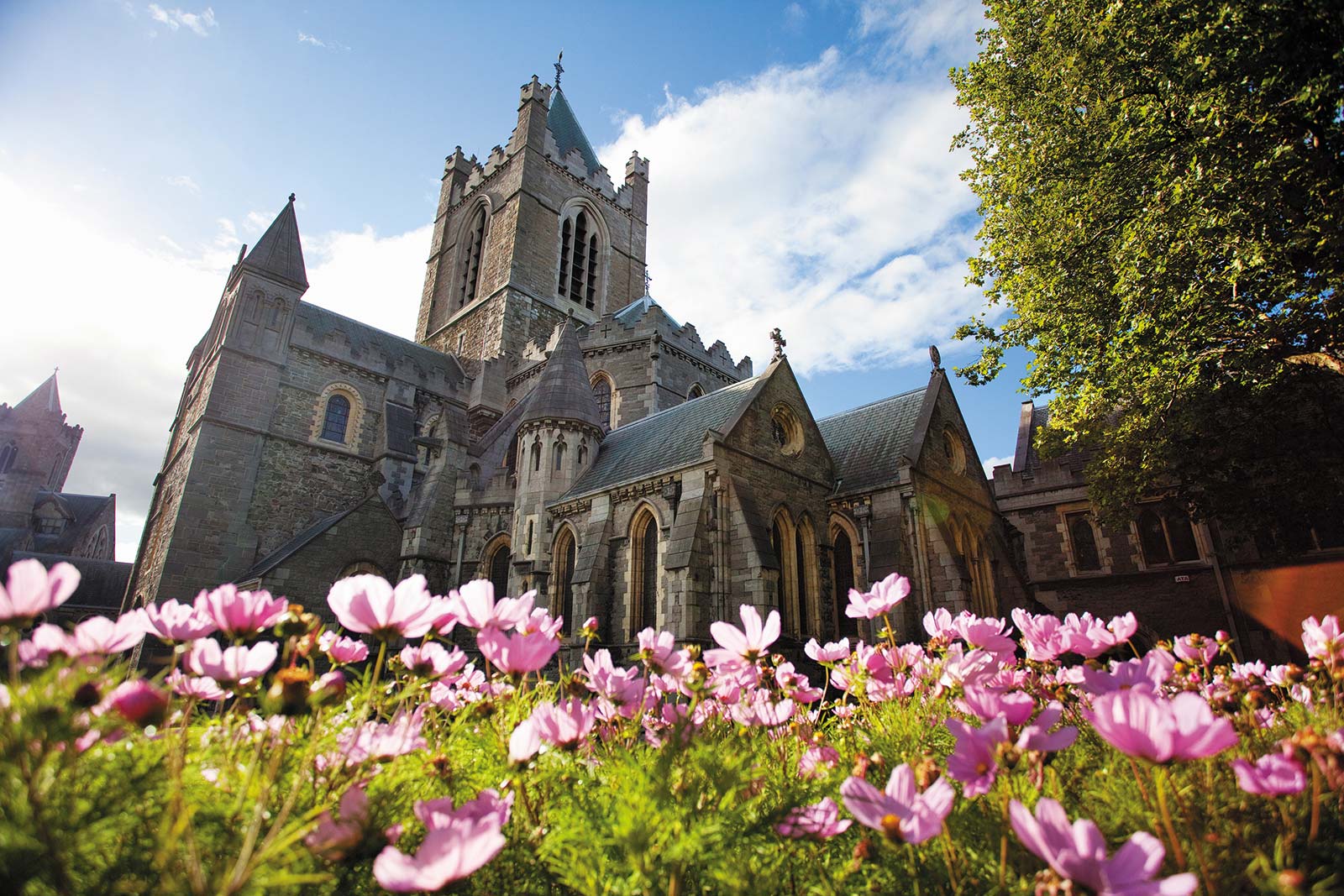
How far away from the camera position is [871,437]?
56.6 ft

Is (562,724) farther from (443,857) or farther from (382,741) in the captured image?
(443,857)

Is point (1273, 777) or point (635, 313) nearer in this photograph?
point (1273, 777)

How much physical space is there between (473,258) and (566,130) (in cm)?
1094

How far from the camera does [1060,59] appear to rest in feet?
38.7

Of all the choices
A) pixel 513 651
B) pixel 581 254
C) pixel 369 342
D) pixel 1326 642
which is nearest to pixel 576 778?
pixel 513 651

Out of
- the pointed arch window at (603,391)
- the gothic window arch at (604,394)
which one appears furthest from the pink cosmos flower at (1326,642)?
the pointed arch window at (603,391)

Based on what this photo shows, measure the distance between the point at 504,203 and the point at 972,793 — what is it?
3643cm

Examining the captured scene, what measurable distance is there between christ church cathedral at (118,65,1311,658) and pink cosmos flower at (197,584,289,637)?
847cm

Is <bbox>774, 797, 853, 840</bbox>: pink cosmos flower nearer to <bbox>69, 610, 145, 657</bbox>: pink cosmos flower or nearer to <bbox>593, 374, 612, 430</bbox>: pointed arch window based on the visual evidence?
<bbox>69, 610, 145, 657</bbox>: pink cosmos flower

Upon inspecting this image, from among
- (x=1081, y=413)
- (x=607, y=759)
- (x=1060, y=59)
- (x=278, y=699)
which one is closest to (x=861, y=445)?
(x=1081, y=413)

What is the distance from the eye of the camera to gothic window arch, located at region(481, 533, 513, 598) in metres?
17.5

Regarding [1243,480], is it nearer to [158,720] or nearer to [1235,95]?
[1235,95]

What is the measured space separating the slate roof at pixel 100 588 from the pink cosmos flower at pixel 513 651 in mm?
32511

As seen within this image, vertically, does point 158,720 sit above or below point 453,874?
above
